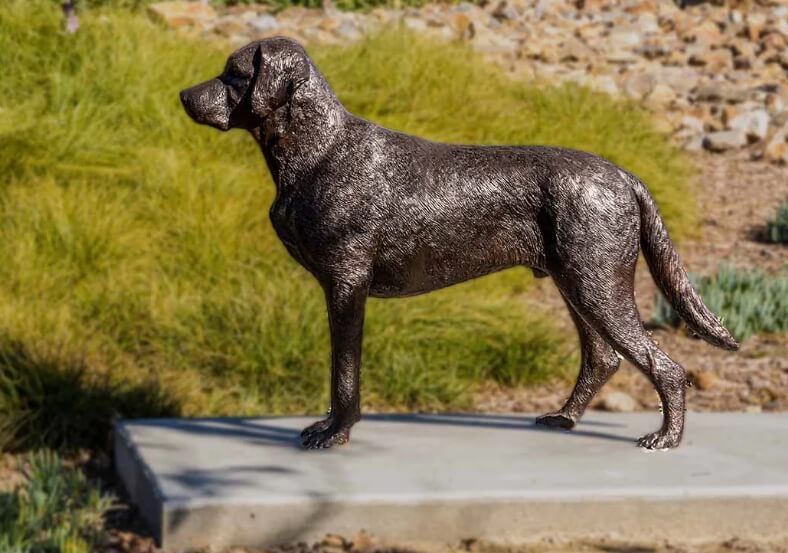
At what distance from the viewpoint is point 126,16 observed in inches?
328

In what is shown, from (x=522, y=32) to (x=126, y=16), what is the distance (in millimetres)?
4467

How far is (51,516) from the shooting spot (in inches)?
147

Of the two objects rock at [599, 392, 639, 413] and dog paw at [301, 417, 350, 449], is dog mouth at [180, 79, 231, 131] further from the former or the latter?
rock at [599, 392, 639, 413]

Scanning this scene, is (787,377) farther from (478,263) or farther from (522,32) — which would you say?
(522,32)

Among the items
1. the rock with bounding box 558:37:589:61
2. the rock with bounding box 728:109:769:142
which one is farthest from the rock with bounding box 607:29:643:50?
the rock with bounding box 728:109:769:142

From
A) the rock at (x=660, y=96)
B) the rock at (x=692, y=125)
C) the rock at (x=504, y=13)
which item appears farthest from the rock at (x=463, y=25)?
the rock at (x=692, y=125)

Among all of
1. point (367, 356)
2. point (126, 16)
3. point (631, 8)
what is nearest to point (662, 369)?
point (367, 356)

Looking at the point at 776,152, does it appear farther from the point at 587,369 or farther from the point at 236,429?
the point at 236,429

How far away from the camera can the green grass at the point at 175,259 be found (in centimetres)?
510

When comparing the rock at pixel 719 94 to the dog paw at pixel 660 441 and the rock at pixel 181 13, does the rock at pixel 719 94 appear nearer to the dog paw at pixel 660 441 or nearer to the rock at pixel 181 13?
the rock at pixel 181 13

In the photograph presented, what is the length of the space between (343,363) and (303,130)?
72 centimetres

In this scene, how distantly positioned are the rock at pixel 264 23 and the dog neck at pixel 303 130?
6473 mm

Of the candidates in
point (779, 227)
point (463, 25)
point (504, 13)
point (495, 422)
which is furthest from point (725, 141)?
point (495, 422)

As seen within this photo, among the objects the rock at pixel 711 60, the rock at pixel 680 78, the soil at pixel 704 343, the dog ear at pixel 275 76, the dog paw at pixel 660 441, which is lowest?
the soil at pixel 704 343
